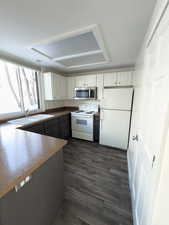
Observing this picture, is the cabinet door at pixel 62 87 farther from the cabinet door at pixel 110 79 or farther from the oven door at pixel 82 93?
the cabinet door at pixel 110 79

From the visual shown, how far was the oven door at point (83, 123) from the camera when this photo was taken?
3.08m

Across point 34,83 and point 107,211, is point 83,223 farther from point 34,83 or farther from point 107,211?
point 34,83

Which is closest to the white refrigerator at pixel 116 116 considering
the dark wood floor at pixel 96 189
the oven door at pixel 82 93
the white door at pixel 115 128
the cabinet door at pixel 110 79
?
the white door at pixel 115 128

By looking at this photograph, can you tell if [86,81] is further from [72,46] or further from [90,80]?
[72,46]

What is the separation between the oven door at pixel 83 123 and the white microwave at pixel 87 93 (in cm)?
65

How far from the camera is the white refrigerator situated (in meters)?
2.47

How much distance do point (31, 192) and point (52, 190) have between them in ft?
1.16

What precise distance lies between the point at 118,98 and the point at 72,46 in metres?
1.54

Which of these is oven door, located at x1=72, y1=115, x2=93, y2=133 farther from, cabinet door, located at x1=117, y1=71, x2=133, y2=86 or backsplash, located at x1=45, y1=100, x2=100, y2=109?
cabinet door, located at x1=117, y1=71, x2=133, y2=86

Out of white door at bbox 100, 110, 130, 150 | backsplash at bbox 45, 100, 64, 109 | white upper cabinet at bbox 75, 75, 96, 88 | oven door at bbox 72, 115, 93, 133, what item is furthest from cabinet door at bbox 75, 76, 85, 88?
white door at bbox 100, 110, 130, 150

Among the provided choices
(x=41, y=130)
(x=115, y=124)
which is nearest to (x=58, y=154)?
(x=41, y=130)

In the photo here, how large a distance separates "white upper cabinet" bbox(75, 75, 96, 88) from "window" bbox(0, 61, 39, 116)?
4.35ft

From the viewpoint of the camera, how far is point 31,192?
860 mm

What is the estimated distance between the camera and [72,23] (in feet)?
4.04
